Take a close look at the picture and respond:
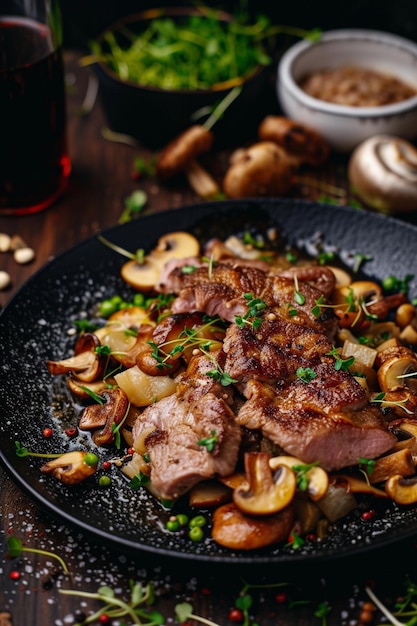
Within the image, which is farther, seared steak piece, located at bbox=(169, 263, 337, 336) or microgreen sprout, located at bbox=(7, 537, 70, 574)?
seared steak piece, located at bbox=(169, 263, 337, 336)

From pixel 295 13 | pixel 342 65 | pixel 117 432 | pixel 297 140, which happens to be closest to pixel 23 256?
pixel 117 432

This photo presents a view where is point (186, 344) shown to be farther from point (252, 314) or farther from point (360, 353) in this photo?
point (360, 353)

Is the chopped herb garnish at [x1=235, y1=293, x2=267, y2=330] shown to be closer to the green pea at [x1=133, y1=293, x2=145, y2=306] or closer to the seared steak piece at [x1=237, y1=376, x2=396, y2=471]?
the seared steak piece at [x1=237, y1=376, x2=396, y2=471]

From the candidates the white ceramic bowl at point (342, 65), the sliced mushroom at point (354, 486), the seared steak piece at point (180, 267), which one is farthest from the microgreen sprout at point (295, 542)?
the white ceramic bowl at point (342, 65)

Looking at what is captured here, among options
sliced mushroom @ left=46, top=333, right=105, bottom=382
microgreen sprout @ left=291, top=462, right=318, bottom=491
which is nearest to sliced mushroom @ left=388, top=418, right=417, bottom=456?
microgreen sprout @ left=291, top=462, right=318, bottom=491

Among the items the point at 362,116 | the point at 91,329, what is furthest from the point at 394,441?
the point at 362,116

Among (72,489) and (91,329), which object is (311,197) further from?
(72,489)
